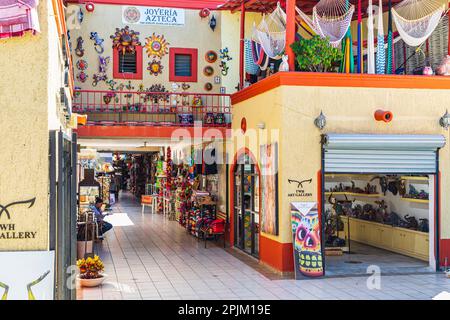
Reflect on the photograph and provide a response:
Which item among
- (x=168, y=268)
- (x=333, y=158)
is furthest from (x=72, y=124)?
(x=333, y=158)

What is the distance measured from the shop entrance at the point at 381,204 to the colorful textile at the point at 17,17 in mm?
6800

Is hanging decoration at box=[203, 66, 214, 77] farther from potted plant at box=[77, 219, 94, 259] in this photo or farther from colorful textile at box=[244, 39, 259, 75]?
potted plant at box=[77, 219, 94, 259]

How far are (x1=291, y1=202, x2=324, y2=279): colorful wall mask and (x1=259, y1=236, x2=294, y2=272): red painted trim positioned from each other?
0.28 metres

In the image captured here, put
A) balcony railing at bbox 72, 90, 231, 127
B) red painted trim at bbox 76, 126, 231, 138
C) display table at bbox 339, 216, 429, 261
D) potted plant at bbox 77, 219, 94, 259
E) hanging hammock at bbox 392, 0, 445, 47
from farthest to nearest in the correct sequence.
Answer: balcony railing at bbox 72, 90, 231, 127
red painted trim at bbox 76, 126, 231, 138
potted plant at bbox 77, 219, 94, 259
display table at bbox 339, 216, 429, 261
hanging hammock at bbox 392, 0, 445, 47

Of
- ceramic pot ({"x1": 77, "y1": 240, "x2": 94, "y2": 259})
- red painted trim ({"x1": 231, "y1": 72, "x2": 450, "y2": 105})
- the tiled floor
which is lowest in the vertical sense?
the tiled floor

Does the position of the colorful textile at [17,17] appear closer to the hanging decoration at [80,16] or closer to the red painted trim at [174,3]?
the hanging decoration at [80,16]

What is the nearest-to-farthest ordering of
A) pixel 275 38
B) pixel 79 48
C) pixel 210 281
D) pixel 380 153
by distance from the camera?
pixel 210 281 → pixel 380 153 → pixel 275 38 → pixel 79 48

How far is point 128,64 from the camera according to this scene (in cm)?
1727

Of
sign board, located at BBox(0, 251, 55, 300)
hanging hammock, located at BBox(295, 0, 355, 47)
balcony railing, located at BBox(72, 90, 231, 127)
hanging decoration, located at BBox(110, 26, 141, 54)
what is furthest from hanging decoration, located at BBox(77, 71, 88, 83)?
sign board, located at BBox(0, 251, 55, 300)

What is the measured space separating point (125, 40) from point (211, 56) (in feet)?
8.45

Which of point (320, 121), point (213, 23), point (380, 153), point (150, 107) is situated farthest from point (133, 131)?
point (380, 153)

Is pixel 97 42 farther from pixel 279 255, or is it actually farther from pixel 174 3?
pixel 279 255

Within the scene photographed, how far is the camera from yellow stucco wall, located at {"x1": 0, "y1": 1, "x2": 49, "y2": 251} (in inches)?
229

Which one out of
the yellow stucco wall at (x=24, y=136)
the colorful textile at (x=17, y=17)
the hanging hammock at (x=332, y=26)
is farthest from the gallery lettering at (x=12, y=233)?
the hanging hammock at (x=332, y=26)
